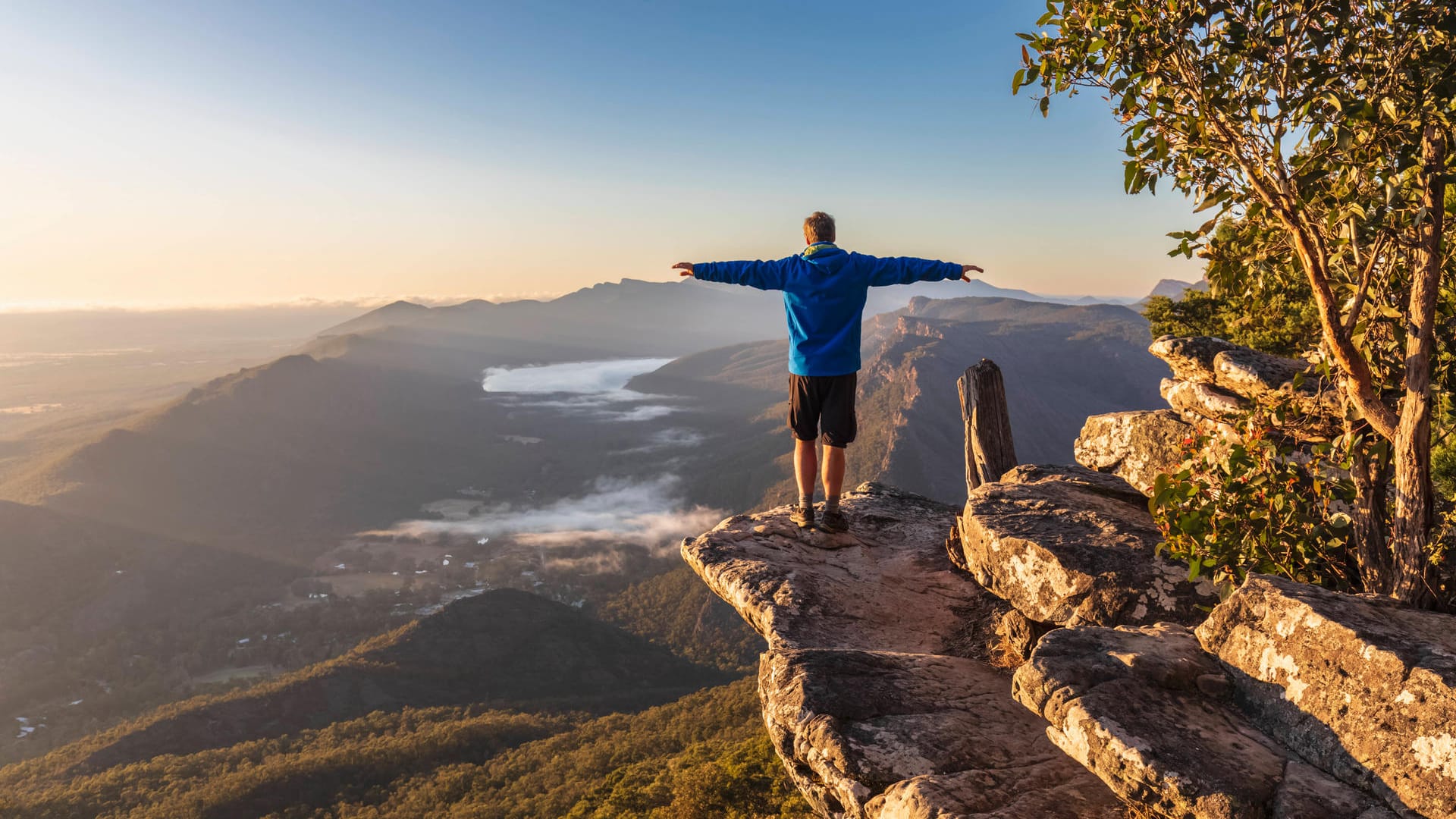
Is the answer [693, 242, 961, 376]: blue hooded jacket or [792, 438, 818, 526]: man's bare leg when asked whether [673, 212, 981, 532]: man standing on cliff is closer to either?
[693, 242, 961, 376]: blue hooded jacket

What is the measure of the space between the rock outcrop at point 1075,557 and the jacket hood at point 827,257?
3.98m

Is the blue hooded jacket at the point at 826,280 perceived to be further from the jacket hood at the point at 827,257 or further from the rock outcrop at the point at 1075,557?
the rock outcrop at the point at 1075,557

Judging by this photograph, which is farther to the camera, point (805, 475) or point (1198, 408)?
point (805, 475)

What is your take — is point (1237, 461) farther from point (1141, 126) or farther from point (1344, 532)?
point (1141, 126)

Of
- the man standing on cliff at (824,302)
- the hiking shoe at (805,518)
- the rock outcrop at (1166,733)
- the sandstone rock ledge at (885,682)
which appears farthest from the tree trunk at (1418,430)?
the hiking shoe at (805,518)

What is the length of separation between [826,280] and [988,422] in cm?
682

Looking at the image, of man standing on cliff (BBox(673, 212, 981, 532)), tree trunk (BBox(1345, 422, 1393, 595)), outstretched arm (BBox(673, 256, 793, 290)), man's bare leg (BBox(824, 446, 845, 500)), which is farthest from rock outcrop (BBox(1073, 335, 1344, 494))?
outstretched arm (BBox(673, 256, 793, 290))

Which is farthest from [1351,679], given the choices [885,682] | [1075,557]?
[885,682]

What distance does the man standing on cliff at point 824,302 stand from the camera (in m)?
8.76

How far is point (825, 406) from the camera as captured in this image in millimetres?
9453

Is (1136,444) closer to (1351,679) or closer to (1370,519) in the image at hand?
(1370,519)

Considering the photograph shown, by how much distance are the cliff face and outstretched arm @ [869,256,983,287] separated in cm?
337

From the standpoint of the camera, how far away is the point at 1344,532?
6621 mm

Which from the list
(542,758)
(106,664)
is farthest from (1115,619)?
(106,664)
